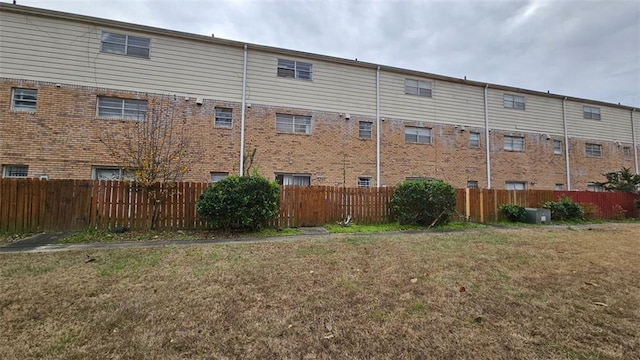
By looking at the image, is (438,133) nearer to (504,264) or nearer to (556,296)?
(504,264)

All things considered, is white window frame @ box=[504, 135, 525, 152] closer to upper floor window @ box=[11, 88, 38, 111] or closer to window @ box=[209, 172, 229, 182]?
window @ box=[209, 172, 229, 182]

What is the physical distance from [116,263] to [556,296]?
23.7ft

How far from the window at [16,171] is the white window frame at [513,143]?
897 inches

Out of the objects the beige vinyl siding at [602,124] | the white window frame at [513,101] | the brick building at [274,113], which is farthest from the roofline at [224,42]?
the beige vinyl siding at [602,124]

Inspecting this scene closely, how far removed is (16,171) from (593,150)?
3075cm

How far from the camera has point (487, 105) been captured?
1798cm

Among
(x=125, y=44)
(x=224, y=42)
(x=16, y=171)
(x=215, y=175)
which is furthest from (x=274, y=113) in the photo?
(x=16, y=171)

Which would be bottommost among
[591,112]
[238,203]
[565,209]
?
[565,209]

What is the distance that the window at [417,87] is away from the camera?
653 inches

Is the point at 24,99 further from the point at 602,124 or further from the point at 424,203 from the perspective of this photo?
the point at 602,124

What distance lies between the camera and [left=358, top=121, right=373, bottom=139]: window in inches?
608

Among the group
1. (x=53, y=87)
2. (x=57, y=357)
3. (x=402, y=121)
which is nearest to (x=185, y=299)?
(x=57, y=357)

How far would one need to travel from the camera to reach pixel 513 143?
18.5 metres

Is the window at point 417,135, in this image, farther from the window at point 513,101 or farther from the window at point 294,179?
the window at point 513,101
